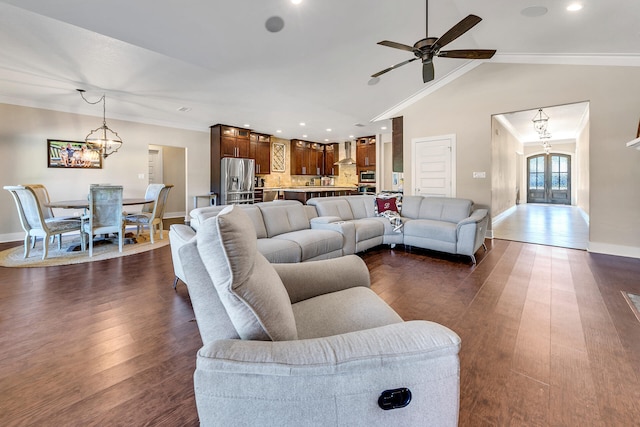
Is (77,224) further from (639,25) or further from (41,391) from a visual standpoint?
(639,25)

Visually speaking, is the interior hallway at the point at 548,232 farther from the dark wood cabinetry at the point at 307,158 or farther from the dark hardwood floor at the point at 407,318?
the dark wood cabinetry at the point at 307,158

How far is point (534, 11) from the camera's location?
11.2ft

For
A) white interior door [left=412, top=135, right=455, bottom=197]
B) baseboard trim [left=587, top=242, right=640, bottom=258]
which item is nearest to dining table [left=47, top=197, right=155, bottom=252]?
white interior door [left=412, top=135, right=455, bottom=197]

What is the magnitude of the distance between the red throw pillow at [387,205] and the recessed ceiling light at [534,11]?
3107 mm

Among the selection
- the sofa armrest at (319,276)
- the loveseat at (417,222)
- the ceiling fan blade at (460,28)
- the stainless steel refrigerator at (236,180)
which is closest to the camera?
the sofa armrest at (319,276)

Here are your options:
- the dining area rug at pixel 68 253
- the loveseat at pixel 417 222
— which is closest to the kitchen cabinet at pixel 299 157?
the loveseat at pixel 417 222

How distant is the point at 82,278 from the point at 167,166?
6402 mm

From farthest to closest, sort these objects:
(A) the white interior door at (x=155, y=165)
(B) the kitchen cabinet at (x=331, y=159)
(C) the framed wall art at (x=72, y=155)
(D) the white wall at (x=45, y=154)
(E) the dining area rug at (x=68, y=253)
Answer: (B) the kitchen cabinet at (x=331, y=159) < (A) the white interior door at (x=155, y=165) < (C) the framed wall art at (x=72, y=155) < (D) the white wall at (x=45, y=154) < (E) the dining area rug at (x=68, y=253)

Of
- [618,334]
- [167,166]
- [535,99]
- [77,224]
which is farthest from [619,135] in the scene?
[167,166]

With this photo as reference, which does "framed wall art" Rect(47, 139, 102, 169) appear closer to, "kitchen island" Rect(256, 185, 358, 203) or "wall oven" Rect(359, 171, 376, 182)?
"kitchen island" Rect(256, 185, 358, 203)

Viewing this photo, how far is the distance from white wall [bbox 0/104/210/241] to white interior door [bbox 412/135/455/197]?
615 cm

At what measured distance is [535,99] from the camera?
4691mm

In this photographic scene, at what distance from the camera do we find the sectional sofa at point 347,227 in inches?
123

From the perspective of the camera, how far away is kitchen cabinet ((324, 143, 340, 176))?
35.4 feet
